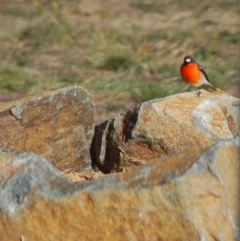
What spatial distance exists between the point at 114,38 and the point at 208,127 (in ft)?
17.3

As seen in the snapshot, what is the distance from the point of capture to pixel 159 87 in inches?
329

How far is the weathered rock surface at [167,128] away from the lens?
5.03 metres

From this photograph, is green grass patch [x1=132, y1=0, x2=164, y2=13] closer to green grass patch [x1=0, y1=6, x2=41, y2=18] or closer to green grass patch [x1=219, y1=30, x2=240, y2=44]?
green grass patch [x1=0, y1=6, x2=41, y2=18]

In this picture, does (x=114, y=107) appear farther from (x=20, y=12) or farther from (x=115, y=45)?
(x=20, y=12)

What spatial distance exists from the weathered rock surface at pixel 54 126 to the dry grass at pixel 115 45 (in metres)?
2.12

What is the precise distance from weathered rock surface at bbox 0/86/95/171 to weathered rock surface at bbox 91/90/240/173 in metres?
0.16

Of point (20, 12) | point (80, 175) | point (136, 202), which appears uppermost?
point (136, 202)

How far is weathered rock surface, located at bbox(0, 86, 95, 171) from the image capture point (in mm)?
5184

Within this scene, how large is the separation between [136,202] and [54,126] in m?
1.88

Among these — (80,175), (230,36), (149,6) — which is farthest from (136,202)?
(149,6)

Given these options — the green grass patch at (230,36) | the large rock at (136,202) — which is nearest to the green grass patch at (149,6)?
the green grass patch at (230,36)

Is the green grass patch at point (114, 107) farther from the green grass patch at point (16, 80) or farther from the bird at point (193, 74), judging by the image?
the bird at point (193, 74)

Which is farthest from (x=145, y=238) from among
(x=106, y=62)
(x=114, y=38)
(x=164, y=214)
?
(x=114, y=38)

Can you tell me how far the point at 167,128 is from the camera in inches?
198
